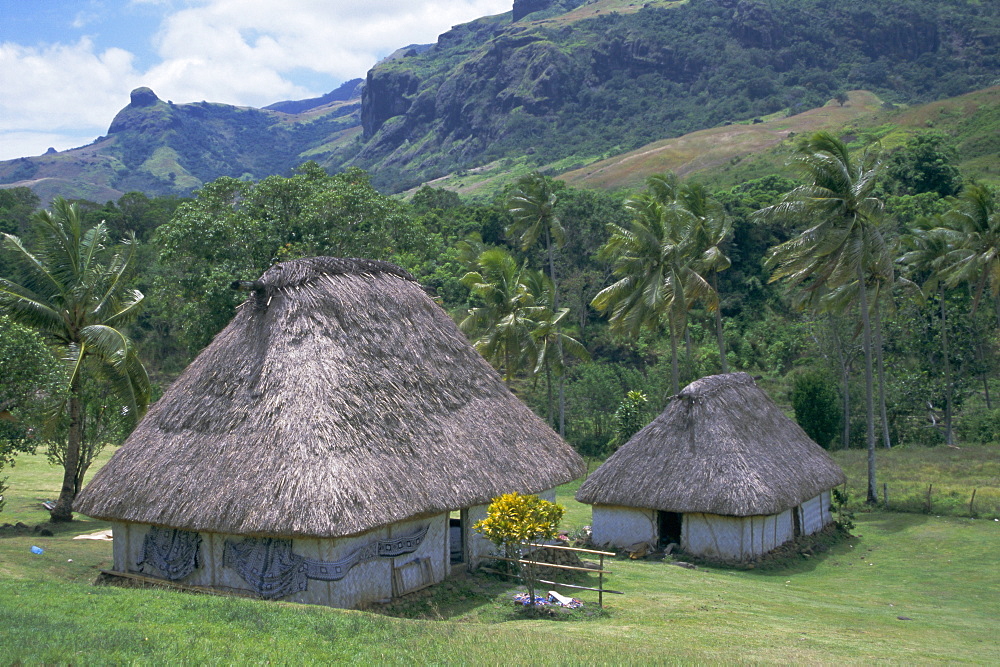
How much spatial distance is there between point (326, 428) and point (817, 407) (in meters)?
30.1

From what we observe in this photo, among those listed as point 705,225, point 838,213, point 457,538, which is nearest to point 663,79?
point 705,225

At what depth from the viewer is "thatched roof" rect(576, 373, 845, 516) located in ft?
68.5

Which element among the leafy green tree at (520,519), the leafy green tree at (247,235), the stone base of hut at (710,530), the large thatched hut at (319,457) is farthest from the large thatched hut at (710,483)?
the leafy green tree at (247,235)

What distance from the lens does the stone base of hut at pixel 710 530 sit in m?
A: 21.2

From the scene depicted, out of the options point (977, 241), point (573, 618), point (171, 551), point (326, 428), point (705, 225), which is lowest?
point (573, 618)

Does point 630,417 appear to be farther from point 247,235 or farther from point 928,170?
point 928,170

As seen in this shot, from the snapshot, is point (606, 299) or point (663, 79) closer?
point (606, 299)

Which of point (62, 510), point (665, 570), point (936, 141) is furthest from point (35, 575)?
point (936, 141)

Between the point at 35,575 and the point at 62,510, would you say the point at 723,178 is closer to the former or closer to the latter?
the point at 62,510

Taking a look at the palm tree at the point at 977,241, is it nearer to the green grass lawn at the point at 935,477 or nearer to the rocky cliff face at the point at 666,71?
the green grass lawn at the point at 935,477

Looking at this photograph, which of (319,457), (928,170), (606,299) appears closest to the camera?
(319,457)

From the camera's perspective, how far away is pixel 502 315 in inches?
1369

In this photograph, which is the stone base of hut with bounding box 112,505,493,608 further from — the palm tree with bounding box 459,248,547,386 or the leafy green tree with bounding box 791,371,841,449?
the leafy green tree with bounding box 791,371,841,449

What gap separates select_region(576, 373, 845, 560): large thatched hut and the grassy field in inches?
41.9
